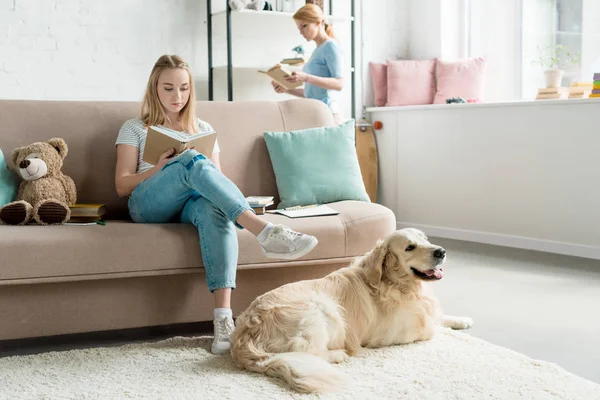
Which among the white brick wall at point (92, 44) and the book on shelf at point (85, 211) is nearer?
the book on shelf at point (85, 211)

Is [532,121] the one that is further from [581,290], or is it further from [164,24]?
[164,24]

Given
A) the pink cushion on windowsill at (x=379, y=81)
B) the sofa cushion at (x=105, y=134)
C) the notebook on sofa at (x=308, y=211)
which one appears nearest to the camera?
the notebook on sofa at (x=308, y=211)

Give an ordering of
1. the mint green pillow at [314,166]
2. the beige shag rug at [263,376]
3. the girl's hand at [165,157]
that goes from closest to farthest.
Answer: the beige shag rug at [263,376], the girl's hand at [165,157], the mint green pillow at [314,166]

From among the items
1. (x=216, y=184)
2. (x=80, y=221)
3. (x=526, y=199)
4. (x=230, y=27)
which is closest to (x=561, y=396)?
(x=216, y=184)

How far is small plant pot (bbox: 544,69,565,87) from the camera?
14.6ft

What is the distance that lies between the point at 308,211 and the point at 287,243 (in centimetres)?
46

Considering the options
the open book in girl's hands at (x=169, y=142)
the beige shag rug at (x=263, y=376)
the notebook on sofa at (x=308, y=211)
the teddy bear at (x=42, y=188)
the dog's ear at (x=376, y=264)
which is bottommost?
the beige shag rug at (x=263, y=376)

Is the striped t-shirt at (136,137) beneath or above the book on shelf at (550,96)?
beneath

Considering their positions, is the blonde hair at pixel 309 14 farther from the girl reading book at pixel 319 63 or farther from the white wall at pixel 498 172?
the white wall at pixel 498 172

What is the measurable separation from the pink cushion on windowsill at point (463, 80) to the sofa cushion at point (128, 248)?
2714 mm

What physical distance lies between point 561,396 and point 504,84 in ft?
11.8

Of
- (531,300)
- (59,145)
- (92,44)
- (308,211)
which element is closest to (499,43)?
(531,300)

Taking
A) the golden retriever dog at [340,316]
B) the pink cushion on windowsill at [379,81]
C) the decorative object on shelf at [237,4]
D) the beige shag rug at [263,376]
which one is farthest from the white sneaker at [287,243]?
the pink cushion on windowsill at [379,81]

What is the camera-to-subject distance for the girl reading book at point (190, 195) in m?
2.49
